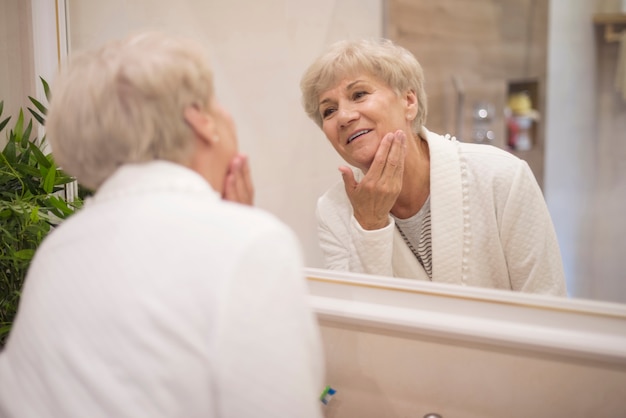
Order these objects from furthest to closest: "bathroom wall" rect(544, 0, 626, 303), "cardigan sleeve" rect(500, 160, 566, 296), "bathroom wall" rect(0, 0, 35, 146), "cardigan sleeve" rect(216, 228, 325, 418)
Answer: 1. "bathroom wall" rect(0, 0, 35, 146)
2. "bathroom wall" rect(544, 0, 626, 303)
3. "cardigan sleeve" rect(500, 160, 566, 296)
4. "cardigan sleeve" rect(216, 228, 325, 418)

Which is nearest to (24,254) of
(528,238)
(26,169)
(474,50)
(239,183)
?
(26,169)

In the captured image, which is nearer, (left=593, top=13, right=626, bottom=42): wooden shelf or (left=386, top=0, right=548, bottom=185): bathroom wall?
(left=386, top=0, right=548, bottom=185): bathroom wall

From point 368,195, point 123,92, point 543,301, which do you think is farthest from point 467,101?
point 123,92

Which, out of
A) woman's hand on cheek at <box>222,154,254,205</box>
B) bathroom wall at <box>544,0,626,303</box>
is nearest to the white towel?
bathroom wall at <box>544,0,626,303</box>

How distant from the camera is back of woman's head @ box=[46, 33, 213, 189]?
71 cm

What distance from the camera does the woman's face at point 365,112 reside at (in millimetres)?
1250

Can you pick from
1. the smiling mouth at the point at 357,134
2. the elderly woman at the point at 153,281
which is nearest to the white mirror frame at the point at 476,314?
the smiling mouth at the point at 357,134

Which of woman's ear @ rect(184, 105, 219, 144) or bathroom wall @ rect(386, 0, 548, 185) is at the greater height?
bathroom wall @ rect(386, 0, 548, 185)

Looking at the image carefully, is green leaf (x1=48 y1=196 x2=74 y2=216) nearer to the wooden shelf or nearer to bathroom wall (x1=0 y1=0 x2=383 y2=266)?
bathroom wall (x1=0 y1=0 x2=383 y2=266)

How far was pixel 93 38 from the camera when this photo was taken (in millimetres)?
1542

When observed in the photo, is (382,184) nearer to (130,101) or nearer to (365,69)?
(365,69)

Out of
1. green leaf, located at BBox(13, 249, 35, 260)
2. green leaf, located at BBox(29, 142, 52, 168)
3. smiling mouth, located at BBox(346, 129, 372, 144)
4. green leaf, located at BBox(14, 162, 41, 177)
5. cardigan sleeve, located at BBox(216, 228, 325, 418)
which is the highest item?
smiling mouth, located at BBox(346, 129, 372, 144)

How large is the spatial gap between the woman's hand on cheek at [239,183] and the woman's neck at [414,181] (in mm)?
430

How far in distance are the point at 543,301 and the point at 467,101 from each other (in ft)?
2.39
